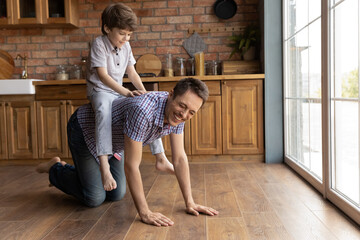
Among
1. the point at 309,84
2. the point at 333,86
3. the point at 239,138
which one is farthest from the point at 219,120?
the point at 333,86

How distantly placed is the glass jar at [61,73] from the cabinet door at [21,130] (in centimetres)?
51

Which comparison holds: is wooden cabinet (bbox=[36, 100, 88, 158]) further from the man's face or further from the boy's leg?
the man's face

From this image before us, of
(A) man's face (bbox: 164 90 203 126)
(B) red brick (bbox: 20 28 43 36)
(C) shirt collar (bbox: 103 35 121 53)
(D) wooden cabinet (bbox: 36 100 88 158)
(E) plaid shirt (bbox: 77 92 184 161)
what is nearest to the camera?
(A) man's face (bbox: 164 90 203 126)

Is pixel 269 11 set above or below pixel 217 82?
above

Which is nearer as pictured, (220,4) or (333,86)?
(333,86)

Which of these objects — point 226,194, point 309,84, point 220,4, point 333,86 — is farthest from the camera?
point 220,4

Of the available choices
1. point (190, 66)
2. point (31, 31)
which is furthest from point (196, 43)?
point (31, 31)

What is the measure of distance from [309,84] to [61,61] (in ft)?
9.22

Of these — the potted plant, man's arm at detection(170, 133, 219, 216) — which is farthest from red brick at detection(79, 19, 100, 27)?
man's arm at detection(170, 133, 219, 216)

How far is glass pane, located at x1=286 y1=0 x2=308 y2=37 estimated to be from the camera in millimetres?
2850

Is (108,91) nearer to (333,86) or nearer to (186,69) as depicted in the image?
(333,86)

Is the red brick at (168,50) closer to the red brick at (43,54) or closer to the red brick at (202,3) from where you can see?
the red brick at (202,3)

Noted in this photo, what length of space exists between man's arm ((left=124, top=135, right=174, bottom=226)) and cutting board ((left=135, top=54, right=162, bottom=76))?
2476 mm

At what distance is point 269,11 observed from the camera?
3604mm
